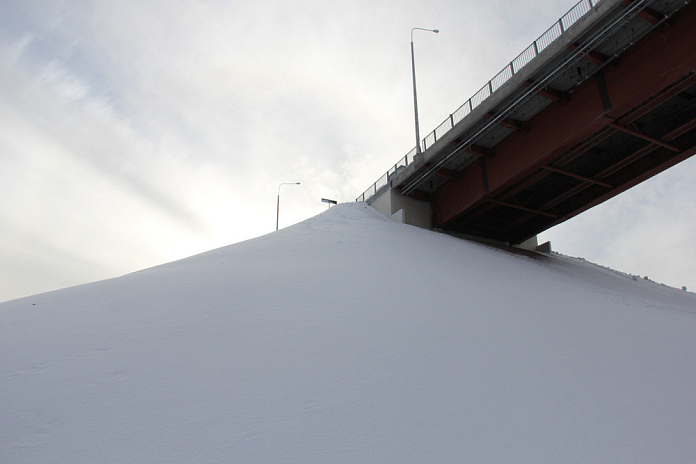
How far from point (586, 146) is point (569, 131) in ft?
6.99

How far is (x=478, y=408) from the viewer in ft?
16.0

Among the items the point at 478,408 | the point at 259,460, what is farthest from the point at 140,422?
the point at 478,408

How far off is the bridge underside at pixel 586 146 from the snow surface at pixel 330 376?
27.5ft

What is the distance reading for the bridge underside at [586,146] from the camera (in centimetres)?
1371

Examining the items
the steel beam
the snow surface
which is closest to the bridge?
the steel beam

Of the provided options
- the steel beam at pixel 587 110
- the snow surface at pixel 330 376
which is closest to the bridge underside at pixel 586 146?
the steel beam at pixel 587 110

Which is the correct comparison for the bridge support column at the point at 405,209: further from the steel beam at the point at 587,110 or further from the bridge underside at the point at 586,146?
the steel beam at the point at 587,110

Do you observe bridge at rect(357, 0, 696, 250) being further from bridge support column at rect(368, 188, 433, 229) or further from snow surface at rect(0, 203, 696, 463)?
snow surface at rect(0, 203, 696, 463)

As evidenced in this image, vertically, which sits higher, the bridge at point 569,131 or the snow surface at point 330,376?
the bridge at point 569,131

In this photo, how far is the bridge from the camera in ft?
44.1

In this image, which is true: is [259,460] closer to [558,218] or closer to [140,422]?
[140,422]

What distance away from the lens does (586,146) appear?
1775 cm

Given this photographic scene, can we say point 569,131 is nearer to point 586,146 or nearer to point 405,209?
point 586,146

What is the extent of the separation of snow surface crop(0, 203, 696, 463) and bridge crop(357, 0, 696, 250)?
343 inches
